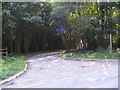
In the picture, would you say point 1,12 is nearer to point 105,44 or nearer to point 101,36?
point 101,36

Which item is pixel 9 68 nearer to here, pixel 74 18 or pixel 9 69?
pixel 9 69

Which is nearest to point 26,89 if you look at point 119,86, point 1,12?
point 119,86

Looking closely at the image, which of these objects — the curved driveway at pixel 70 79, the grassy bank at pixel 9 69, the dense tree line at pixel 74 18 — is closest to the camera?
the curved driveway at pixel 70 79

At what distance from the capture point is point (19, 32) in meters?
16.8

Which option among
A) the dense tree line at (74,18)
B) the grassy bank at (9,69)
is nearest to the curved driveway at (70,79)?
the grassy bank at (9,69)

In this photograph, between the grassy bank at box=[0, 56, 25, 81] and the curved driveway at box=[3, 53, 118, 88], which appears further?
the grassy bank at box=[0, 56, 25, 81]

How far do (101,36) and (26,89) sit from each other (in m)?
12.8

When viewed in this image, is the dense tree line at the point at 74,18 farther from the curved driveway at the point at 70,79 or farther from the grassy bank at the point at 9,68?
the curved driveway at the point at 70,79

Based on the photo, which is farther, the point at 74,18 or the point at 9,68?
the point at 74,18

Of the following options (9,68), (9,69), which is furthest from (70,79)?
(9,68)

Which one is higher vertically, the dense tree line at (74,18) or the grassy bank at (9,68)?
the dense tree line at (74,18)

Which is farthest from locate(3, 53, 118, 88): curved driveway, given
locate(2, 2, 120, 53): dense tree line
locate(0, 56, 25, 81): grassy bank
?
locate(2, 2, 120, 53): dense tree line

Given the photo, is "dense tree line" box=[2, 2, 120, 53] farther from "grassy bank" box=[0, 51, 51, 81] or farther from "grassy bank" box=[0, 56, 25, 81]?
"grassy bank" box=[0, 56, 25, 81]

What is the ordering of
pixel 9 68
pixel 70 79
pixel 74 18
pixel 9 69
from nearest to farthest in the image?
pixel 70 79 → pixel 9 69 → pixel 9 68 → pixel 74 18
